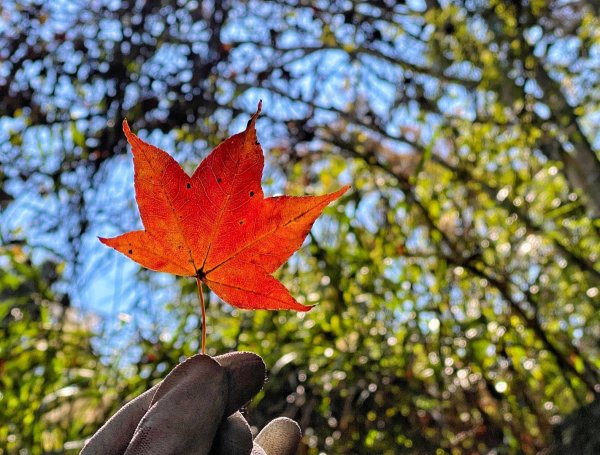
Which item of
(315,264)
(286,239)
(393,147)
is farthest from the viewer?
(393,147)

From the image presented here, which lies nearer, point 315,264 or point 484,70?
point 315,264

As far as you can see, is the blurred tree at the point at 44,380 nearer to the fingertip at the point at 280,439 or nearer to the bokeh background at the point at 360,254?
the bokeh background at the point at 360,254

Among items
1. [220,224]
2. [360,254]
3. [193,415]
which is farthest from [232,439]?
[360,254]

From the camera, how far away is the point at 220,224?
0.47 meters

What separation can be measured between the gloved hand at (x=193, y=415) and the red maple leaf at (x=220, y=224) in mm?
54

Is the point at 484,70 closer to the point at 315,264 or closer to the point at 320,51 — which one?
the point at 320,51

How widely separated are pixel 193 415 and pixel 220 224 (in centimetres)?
14

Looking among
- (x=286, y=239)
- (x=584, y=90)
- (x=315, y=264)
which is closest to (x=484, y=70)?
(x=584, y=90)

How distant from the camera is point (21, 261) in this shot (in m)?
2.02

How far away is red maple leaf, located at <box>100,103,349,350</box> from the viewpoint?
1.51 feet

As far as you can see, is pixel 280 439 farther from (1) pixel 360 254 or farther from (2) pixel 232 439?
(1) pixel 360 254

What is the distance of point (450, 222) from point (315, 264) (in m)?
0.50

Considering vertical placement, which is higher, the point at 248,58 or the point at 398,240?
the point at 248,58

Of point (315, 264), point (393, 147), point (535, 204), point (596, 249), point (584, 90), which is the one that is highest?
point (393, 147)
